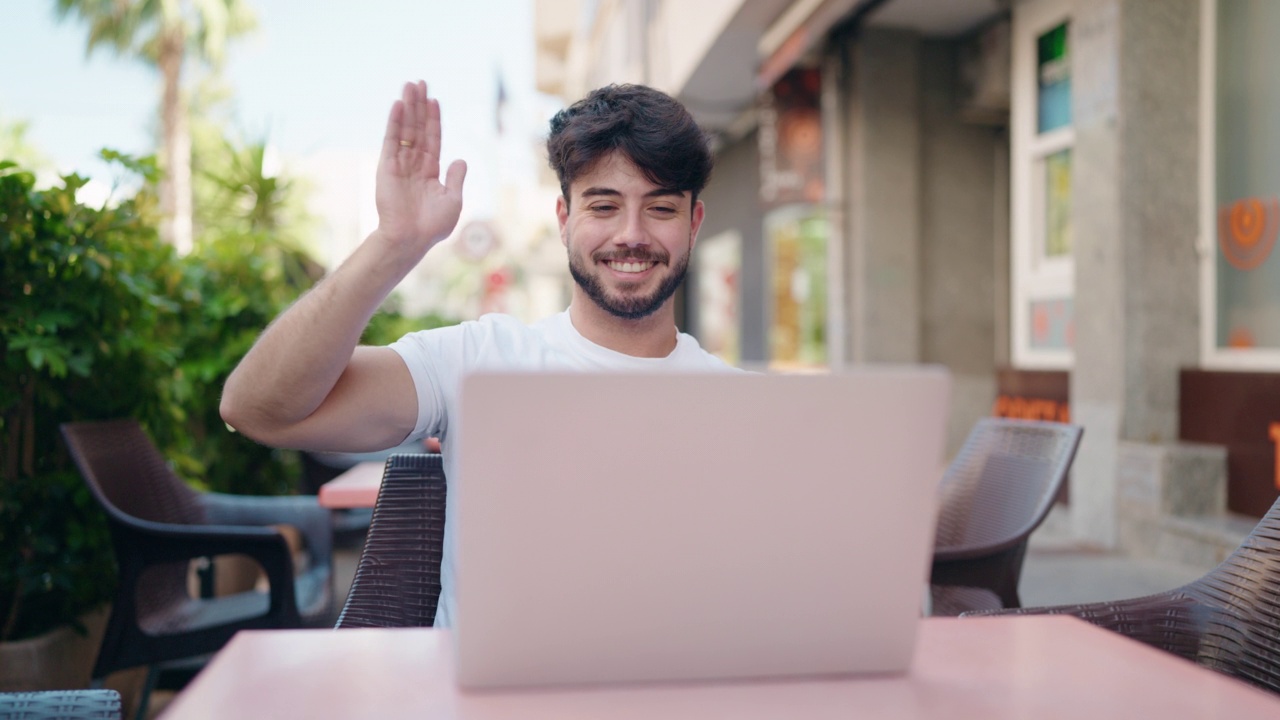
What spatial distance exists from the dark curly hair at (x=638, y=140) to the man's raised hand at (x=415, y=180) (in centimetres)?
45

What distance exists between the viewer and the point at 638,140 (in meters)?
1.98

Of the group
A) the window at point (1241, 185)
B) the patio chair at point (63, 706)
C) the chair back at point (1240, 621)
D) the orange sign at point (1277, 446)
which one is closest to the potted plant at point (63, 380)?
the patio chair at point (63, 706)

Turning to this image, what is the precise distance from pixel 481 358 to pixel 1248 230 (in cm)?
431

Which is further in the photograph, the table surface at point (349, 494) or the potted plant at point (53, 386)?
the table surface at point (349, 494)

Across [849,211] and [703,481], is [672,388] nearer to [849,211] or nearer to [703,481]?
[703,481]

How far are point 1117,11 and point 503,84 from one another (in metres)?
17.5

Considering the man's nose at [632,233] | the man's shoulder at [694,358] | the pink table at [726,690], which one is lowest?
the pink table at [726,690]

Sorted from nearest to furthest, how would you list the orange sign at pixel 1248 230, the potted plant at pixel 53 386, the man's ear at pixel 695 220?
the man's ear at pixel 695 220
the potted plant at pixel 53 386
the orange sign at pixel 1248 230

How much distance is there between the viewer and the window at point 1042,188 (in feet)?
21.3

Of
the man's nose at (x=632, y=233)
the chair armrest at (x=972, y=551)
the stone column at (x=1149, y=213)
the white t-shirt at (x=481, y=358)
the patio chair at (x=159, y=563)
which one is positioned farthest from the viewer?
→ the stone column at (x=1149, y=213)

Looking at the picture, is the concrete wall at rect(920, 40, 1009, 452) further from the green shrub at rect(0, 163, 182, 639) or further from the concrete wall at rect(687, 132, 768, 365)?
the green shrub at rect(0, 163, 182, 639)

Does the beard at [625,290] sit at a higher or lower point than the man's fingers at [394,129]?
lower

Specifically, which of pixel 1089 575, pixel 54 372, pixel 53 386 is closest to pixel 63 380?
pixel 53 386

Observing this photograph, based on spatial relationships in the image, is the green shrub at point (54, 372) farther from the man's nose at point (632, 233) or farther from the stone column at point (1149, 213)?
the stone column at point (1149, 213)
